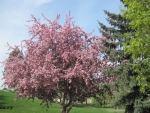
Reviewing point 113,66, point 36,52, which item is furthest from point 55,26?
point 113,66

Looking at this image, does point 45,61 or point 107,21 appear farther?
point 107,21

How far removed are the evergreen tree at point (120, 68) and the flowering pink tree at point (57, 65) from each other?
3.48 ft

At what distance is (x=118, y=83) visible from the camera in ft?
56.6

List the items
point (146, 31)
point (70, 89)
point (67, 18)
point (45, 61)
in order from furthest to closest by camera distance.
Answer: point (67, 18), point (70, 89), point (45, 61), point (146, 31)

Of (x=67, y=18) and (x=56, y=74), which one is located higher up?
(x=67, y=18)

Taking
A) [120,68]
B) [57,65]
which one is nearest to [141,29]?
[120,68]

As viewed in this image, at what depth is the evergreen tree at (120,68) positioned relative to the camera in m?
17.2

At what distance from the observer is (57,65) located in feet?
56.6

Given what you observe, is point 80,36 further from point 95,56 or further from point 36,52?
point 36,52

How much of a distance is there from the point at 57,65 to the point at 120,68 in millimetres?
4788

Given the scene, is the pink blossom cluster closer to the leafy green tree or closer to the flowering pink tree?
the flowering pink tree

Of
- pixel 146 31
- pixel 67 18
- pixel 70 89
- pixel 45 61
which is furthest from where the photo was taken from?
pixel 67 18

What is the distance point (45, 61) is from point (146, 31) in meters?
7.41

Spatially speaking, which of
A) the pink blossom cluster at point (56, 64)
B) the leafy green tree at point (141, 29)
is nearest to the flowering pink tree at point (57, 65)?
the pink blossom cluster at point (56, 64)
